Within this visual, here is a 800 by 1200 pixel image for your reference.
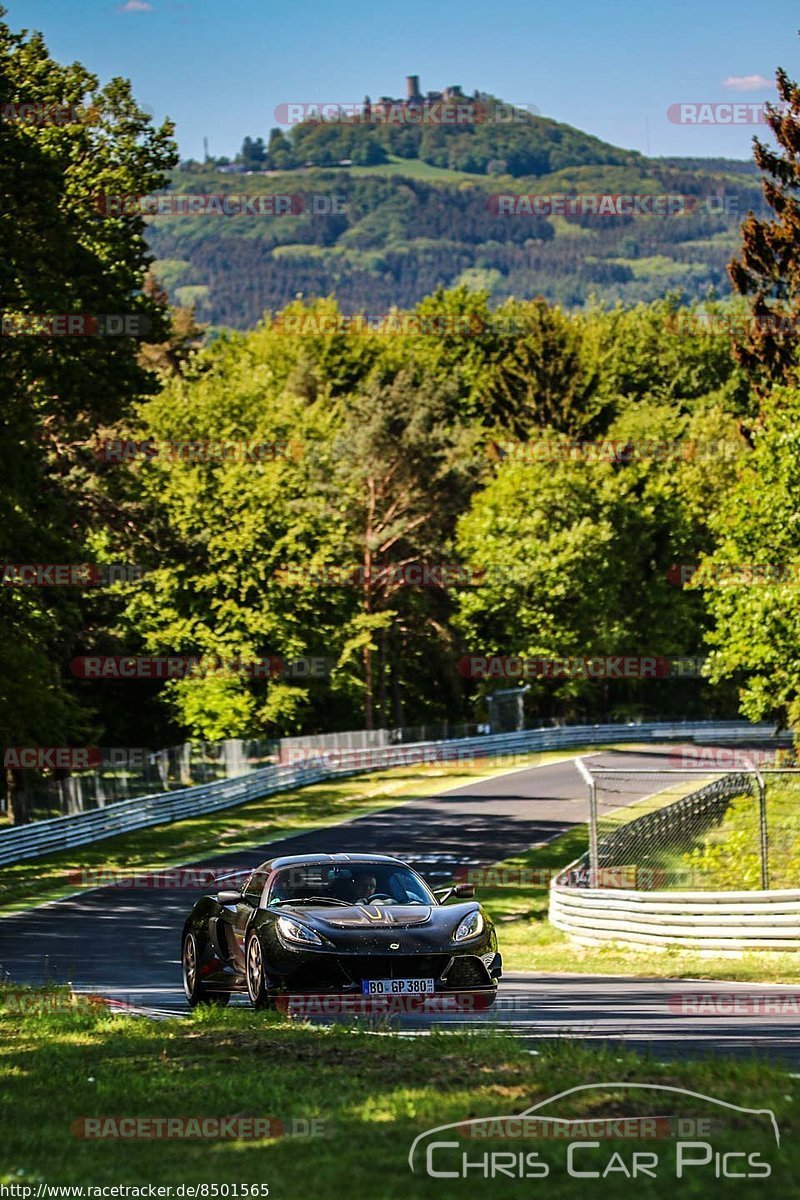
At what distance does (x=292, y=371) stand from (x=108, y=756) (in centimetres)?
3803

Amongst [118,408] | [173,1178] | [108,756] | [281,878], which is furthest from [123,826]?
[173,1178]

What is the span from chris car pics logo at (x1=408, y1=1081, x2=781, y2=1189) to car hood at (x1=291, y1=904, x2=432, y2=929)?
476cm

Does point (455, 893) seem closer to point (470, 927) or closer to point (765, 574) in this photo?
point (470, 927)

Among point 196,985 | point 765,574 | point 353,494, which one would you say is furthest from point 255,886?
point 353,494

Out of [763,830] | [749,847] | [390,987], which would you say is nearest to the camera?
[390,987]

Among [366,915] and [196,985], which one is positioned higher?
[366,915]

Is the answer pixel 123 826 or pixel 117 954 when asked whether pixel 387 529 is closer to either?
pixel 123 826

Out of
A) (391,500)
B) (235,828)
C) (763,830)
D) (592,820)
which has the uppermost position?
(391,500)

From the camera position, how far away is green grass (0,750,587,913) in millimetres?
32281

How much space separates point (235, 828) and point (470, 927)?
2965cm

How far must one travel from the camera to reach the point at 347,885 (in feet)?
43.8

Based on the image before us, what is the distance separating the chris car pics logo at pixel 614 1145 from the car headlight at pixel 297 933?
471 cm

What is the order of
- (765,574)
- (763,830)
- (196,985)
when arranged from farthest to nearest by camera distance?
(765,574) < (763,830) < (196,985)

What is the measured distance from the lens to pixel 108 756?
180 feet
